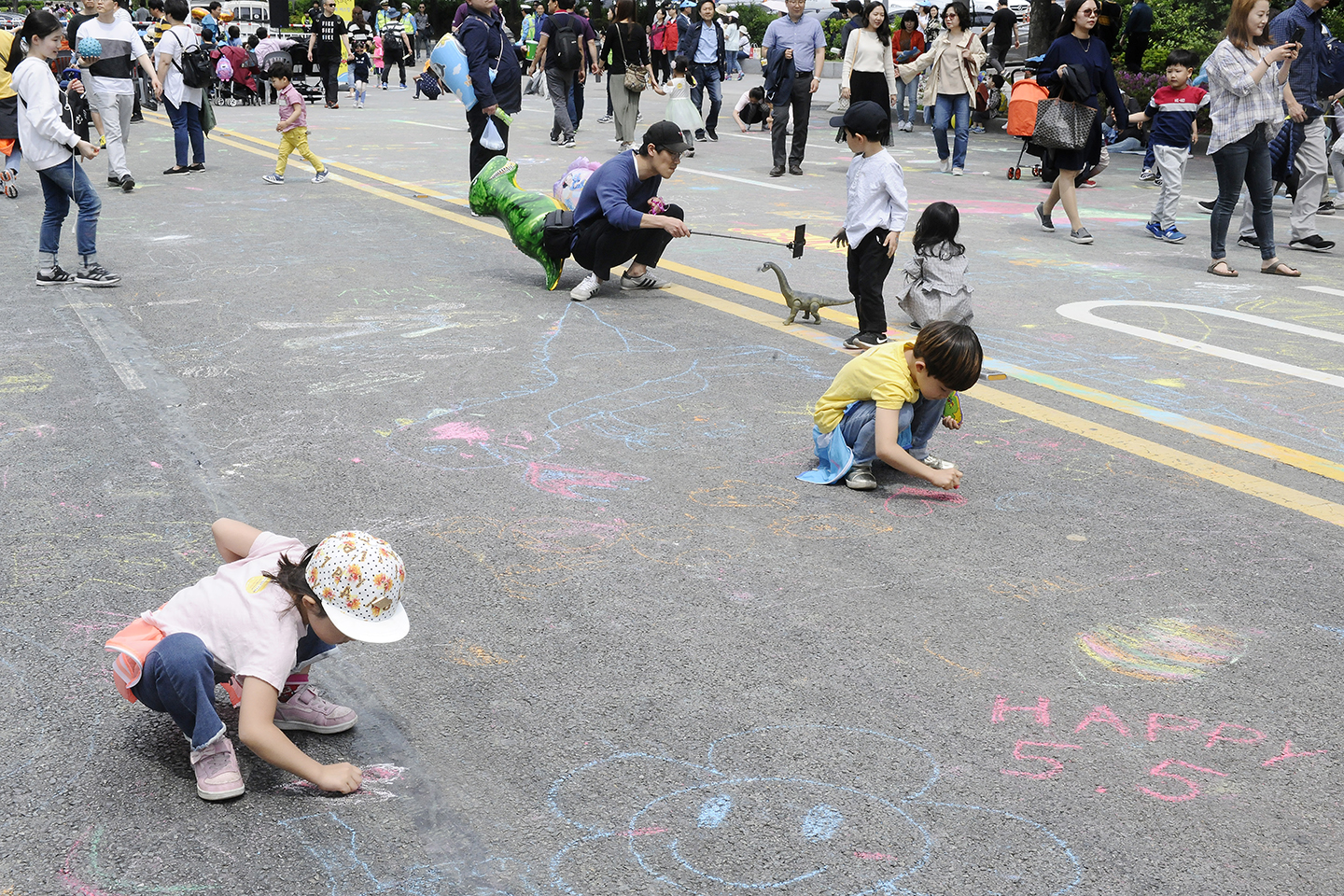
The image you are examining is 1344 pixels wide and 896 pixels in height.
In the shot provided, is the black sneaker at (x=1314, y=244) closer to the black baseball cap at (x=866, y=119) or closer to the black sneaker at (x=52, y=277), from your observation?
the black baseball cap at (x=866, y=119)

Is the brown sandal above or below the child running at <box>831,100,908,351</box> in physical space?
below

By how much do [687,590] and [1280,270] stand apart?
6.37 metres

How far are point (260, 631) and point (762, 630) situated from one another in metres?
1.40

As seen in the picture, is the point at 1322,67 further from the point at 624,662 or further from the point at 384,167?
the point at 384,167

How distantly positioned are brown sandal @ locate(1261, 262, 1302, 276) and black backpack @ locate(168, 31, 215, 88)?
32.2 ft

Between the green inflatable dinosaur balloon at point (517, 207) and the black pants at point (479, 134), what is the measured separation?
1.99 m

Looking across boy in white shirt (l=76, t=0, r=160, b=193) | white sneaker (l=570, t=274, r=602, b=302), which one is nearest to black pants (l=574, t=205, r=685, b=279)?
white sneaker (l=570, t=274, r=602, b=302)

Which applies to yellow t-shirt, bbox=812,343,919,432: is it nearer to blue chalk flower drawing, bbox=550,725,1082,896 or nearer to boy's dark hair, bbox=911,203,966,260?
blue chalk flower drawing, bbox=550,725,1082,896

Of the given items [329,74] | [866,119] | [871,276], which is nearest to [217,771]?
[871,276]

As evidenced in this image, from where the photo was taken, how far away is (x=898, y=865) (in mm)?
2428

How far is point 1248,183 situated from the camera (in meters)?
8.13

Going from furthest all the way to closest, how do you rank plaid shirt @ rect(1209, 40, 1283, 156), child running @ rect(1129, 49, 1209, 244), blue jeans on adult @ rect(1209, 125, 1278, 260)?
child running @ rect(1129, 49, 1209, 244), blue jeans on adult @ rect(1209, 125, 1278, 260), plaid shirt @ rect(1209, 40, 1283, 156)

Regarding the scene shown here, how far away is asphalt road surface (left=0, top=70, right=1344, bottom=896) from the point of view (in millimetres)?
2498

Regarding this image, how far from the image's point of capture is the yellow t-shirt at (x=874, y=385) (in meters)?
4.27
